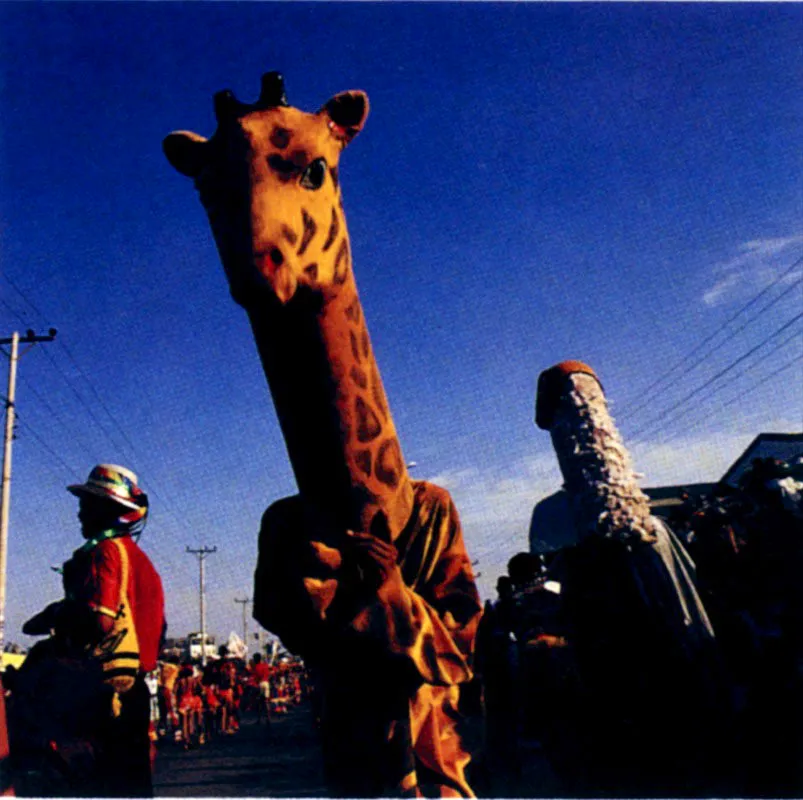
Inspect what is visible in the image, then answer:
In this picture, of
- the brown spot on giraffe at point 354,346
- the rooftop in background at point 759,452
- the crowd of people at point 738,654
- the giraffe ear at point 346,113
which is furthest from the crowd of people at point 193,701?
the rooftop in background at point 759,452

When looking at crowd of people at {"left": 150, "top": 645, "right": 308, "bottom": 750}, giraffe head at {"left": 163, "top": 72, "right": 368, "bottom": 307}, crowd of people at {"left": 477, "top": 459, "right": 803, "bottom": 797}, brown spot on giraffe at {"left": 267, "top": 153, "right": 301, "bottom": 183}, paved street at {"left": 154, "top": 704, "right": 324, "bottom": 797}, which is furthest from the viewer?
crowd of people at {"left": 150, "top": 645, "right": 308, "bottom": 750}

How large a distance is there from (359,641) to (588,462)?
2723 mm

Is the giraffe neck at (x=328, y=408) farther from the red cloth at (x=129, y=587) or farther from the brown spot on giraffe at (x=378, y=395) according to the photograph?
the red cloth at (x=129, y=587)

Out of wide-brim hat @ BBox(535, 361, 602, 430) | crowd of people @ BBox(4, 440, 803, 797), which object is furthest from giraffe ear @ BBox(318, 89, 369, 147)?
wide-brim hat @ BBox(535, 361, 602, 430)

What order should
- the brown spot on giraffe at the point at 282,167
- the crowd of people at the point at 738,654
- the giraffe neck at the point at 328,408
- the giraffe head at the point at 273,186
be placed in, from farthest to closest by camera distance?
the crowd of people at the point at 738,654
the giraffe neck at the point at 328,408
the brown spot on giraffe at the point at 282,167
the giraffe head at the point at 273,186

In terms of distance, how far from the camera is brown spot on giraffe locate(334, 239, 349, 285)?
1.93 meters

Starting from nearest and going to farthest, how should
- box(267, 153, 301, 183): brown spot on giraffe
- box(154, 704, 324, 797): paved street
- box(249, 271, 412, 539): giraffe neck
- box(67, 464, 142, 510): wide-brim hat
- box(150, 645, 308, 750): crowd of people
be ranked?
box(267, 153, 301, 183): brown spot on giraffe < box(249, 271, 412, 539): giraffe neck < box(67, 464, 142, 510): wide-brim hat < box(154, 704, 324, 797): paved street < box(150, 645, 308, 750): crowd of people

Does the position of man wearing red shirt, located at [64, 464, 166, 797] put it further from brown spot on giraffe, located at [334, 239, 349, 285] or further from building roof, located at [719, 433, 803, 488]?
building roof, located at [719, 433, 803, 488]

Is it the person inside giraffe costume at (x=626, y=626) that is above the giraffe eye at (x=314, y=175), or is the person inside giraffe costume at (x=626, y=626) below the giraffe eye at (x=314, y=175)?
below

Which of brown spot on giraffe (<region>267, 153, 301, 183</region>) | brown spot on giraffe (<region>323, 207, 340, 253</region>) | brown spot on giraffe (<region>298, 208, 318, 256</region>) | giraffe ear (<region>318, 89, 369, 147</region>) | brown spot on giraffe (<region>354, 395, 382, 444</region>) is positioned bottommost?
brown spot on giraffe (<region>354, 395, 382, 444</region>)

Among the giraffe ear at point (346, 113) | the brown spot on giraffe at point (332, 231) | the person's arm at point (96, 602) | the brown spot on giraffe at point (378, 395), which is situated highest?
the giraffe ear at point (346, 113)

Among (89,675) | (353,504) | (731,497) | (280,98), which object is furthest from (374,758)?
(731,497)

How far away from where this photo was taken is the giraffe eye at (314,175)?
182 cm

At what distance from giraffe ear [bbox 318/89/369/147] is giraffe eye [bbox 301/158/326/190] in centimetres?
21
